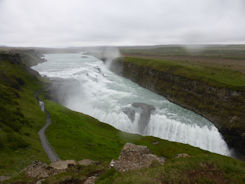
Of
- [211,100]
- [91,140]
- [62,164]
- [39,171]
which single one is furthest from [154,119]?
[39,171]

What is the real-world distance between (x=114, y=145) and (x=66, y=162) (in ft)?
59.4

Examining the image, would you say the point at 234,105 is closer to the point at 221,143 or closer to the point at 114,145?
the point at 221,143

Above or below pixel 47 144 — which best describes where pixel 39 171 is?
above

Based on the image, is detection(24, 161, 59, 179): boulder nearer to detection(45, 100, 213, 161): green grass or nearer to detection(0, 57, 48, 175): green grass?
detection(0, 57, 48, 175): green grass

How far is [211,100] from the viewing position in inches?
2051

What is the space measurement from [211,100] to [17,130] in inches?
2250

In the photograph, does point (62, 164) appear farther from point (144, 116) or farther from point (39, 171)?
point (144, 116)

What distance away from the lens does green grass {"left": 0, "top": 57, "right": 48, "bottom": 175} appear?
24.5 m

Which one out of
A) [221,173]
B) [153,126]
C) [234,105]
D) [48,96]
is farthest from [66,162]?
[48,96]

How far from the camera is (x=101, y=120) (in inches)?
2050

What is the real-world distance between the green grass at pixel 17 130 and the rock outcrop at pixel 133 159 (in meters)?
14.7

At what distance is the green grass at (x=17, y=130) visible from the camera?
80.3 feet

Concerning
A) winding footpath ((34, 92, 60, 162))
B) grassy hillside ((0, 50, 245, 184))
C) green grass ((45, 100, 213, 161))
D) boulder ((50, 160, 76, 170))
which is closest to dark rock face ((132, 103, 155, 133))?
green grass ((45, 100, 213, 161))

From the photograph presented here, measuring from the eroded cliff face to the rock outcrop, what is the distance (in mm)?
35196
